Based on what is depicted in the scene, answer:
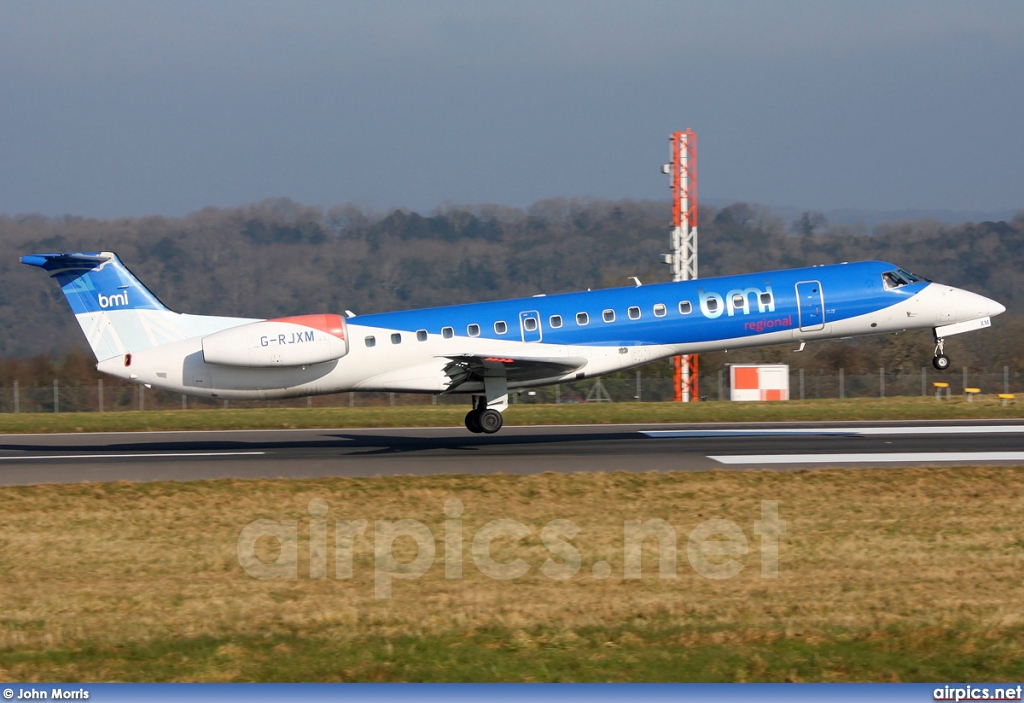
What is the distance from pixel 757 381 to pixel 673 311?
1948 centimetres

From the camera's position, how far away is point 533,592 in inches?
451

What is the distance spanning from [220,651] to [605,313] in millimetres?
14903

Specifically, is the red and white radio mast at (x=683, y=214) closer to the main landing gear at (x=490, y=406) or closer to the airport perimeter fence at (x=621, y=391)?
the airport perimeter fence at (x=621, y=391)

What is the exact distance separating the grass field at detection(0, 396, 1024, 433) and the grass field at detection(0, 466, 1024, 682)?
14611 mm

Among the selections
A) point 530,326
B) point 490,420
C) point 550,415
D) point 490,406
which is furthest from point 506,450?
point 550,415

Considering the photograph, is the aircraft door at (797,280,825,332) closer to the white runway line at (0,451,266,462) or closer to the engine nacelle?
the engine nacelle

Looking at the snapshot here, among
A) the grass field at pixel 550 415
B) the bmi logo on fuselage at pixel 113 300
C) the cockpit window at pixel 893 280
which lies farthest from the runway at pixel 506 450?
the cockpit window at pixel 893 280

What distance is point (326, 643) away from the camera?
981 centimetres

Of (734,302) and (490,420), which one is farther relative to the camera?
(490,420)

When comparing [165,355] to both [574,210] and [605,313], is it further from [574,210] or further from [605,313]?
[574,210]

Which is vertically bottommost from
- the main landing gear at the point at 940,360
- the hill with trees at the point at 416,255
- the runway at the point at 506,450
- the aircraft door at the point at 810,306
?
the runway at the point at 506,450

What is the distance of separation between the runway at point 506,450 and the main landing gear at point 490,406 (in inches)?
19.3

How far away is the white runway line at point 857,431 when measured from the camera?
83.7 ft

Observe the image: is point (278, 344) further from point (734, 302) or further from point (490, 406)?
point (734, 302)
